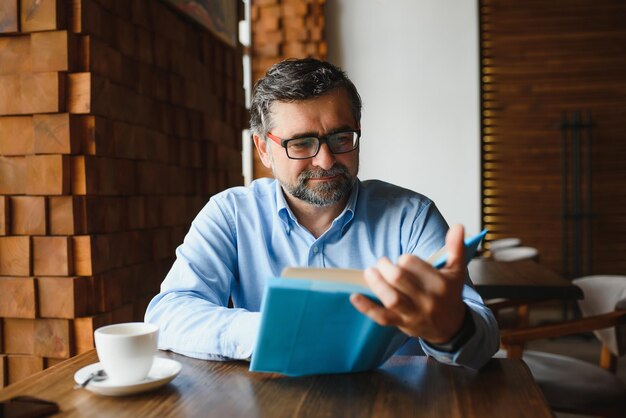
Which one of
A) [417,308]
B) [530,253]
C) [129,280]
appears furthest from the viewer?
[530,253]

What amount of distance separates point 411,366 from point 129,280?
1.33 metres

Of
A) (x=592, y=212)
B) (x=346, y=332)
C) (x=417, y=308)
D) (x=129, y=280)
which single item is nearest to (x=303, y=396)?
(x=346, y=332)

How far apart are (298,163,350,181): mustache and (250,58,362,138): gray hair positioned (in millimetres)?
167

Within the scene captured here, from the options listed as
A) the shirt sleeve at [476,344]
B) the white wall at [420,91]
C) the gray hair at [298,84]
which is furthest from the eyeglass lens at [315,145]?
the white wall at [420,91]

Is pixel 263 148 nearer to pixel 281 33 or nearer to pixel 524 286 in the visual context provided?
pixel 524 286

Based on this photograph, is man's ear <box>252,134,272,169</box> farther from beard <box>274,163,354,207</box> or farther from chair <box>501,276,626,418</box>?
chair <box>501,276,626,418</box>

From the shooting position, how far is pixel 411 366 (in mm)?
1139

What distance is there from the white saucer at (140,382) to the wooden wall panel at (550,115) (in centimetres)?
500

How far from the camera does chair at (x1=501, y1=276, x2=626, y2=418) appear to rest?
196 cm

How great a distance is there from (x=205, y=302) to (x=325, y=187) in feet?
1.37

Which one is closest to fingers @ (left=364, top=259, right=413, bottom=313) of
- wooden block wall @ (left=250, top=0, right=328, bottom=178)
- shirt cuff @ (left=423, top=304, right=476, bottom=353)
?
shirt cuff @ (left=423, top=304, right=476, bottom=353)

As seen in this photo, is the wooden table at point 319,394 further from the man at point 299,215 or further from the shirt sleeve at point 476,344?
the man at point 299,215

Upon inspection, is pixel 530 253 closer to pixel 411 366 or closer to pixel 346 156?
pixel 346 156

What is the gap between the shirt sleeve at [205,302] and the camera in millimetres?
1162
